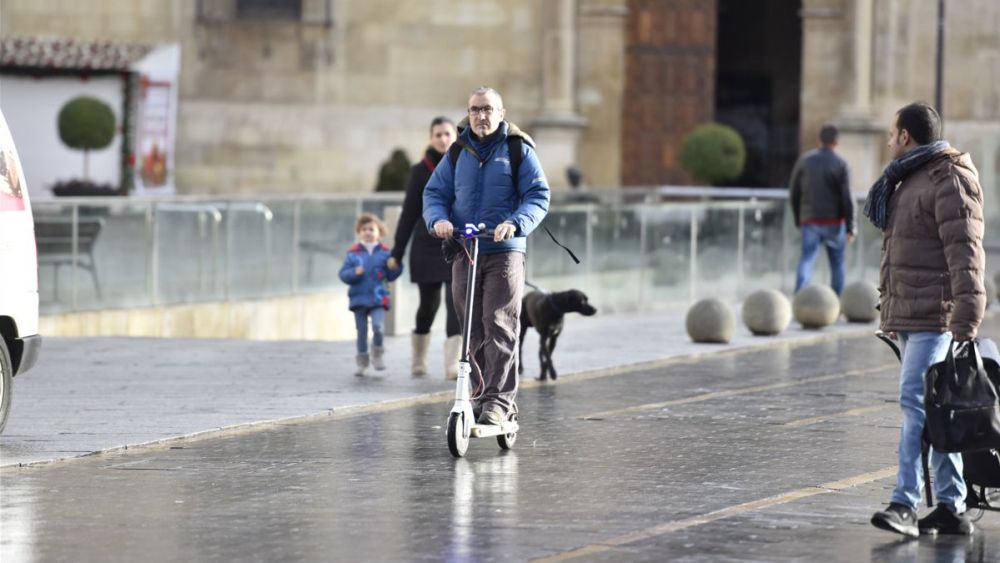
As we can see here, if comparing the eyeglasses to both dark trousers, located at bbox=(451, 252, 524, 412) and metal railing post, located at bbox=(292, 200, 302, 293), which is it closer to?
dark trousers, located at bbox=(451, 252, 524, 412)

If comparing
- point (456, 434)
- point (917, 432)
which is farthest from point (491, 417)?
point (917, 432)

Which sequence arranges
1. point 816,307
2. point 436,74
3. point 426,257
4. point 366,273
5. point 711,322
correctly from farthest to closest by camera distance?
point 436,74 < point 816,307 < point 711,322 < point 366,273 < point 426,257

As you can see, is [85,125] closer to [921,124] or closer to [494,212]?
[494,212]

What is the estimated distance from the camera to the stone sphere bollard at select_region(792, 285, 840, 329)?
22.1 meters

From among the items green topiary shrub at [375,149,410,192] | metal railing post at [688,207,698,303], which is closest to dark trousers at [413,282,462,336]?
metal railing post at [688,207,698,303]

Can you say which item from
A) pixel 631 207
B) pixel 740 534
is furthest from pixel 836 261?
pixel 740 534

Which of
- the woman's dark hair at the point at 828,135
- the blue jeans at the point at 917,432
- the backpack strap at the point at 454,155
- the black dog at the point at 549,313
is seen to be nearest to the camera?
the blue jeans at the point at 917,432

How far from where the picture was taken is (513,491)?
10812 millimetres

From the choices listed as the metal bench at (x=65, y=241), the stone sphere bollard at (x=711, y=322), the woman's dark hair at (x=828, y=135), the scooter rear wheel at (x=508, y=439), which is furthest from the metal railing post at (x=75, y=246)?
the scooter rear wheel at (x=508, y=439)

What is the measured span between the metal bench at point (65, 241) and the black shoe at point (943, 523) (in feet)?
42.6

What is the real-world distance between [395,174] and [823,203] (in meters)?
10.5

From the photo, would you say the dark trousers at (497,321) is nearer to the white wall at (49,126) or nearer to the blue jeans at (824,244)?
the blue jeans at (824,244)

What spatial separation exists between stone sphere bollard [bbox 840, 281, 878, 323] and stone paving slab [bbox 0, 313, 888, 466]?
1.83 ft

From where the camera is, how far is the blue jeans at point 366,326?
54.6 feet
